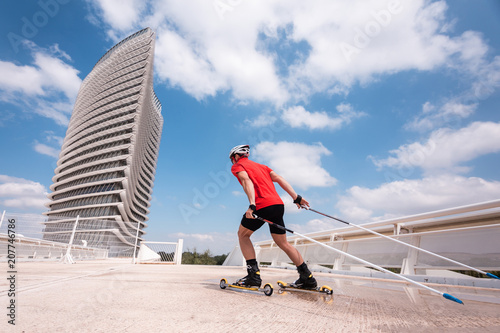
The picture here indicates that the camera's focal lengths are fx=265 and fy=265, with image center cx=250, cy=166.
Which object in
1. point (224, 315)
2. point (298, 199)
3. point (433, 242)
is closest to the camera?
point (224, 315)

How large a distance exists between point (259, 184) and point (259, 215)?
41cm

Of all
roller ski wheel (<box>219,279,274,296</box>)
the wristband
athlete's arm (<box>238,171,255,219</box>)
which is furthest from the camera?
the wristband

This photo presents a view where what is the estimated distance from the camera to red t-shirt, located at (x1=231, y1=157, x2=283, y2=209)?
3.54 m

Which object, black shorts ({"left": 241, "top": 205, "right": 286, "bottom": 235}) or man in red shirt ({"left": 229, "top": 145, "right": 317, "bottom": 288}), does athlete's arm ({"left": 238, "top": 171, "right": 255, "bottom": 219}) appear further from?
black shorts ({"left": 241, "top": 205, "right": 286, "bottom": 235})

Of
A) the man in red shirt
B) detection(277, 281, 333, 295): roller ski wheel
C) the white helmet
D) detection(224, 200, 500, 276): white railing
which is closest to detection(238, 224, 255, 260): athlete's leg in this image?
the man in red shirt

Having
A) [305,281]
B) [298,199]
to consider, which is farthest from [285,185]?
[305,281]

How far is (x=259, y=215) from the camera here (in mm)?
3527

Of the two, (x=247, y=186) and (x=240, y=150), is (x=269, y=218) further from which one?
(x=240, y=150)

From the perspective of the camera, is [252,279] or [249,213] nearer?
[249,213]

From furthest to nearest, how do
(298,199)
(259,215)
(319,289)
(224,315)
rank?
(298,199)
(259,215)
(319,289)
(224,315)

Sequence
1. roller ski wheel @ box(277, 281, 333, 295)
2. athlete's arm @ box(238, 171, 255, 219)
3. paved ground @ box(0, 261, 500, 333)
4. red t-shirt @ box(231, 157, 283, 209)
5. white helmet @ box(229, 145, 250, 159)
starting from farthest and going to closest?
white helmet @ box(229, 145, 250, 159) → red t-shirt @ box(231, 157, 283, 209) → athlete's arm @ box(238, 171, 255, 219) → roller ski wheel @ box(277, 281, 333, 295) → paved ground @ box(0, 261, 500, 333)

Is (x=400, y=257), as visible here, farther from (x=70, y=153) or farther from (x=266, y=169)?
(x=70, y=153)

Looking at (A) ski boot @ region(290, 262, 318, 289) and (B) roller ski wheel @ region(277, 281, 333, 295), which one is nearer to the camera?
(B) roller ski wheel @ region(277, 281, 333, 295)

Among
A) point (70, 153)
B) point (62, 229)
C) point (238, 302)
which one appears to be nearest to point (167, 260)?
point (62, 229)
